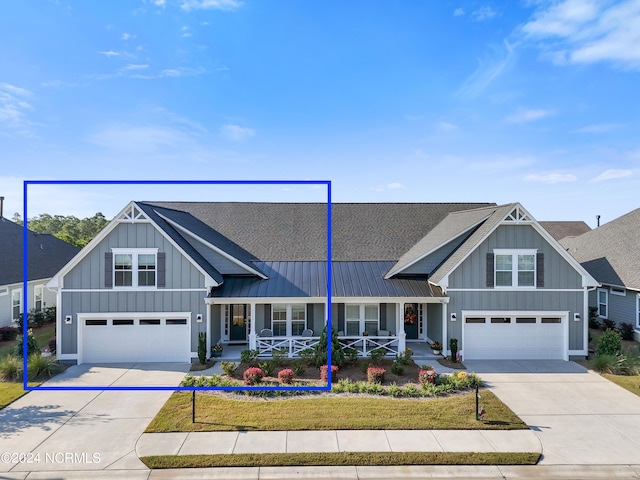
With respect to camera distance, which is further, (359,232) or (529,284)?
(359,232)

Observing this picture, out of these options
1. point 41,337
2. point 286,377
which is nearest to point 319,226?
point 286,377

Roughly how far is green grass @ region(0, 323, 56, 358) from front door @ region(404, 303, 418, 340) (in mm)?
17693

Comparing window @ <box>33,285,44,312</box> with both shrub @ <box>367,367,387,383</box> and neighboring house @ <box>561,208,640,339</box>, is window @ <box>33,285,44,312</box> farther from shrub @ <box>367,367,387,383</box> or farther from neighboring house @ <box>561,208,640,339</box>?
neighboring house @ <box>561,208,640,339</box>

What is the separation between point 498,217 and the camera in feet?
56.1

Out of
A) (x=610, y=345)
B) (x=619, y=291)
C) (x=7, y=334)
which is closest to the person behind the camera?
(x=610, y=345)

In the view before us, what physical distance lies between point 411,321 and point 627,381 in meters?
8.67

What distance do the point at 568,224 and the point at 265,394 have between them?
42.9 meters

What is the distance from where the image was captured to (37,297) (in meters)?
24.5

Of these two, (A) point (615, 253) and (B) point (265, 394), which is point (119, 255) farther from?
(A) point (615, 253)

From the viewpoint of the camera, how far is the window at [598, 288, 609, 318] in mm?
23080

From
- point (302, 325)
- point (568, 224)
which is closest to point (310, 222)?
point (302, 325)

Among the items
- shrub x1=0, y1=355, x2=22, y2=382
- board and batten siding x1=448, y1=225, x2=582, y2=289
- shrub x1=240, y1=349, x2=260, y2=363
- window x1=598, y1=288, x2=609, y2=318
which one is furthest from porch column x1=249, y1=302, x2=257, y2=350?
window x1=598, y1=288, x2=609, y2=318

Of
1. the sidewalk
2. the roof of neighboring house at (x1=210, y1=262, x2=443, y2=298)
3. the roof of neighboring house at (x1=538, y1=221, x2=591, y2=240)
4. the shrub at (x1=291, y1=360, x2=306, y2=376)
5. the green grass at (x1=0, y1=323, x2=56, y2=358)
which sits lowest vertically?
the green grass at (x1=0, y1=323, x2=56, y2=358)

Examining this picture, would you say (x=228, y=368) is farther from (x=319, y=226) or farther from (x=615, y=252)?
(x=615, y=252)
